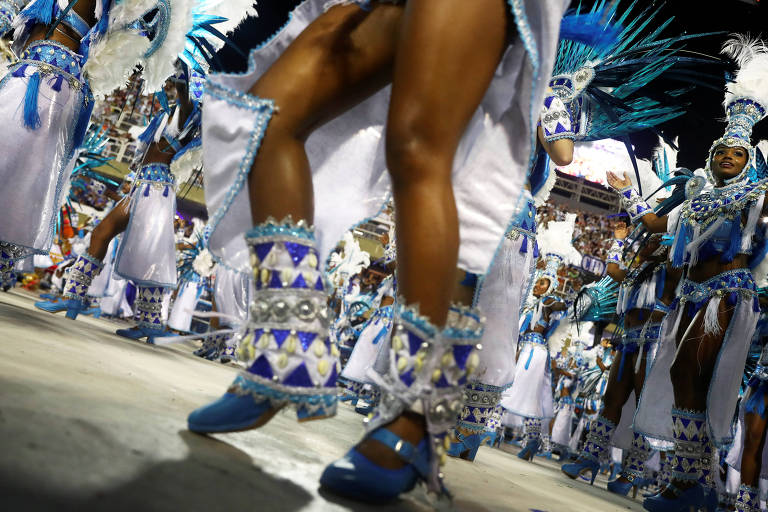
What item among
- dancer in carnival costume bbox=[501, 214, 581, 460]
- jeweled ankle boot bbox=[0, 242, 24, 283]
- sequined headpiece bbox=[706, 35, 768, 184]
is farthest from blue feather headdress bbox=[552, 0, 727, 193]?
dancer in carnival costume bbox=[501, 214, 581, 460]

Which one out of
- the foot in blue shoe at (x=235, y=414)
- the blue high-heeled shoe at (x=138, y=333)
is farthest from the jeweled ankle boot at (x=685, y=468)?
the blue high-heeled shoe at (x=138, y=333)

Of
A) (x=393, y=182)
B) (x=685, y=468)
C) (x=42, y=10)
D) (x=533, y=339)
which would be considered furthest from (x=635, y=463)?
(x=42, y=10)

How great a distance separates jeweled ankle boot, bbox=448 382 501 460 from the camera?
2.72m

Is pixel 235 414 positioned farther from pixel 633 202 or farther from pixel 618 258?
pixel 618 258

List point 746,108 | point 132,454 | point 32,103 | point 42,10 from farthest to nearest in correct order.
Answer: point 746,108 → point 42,10 → point 32,103 → point 132,454

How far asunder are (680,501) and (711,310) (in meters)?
0.90

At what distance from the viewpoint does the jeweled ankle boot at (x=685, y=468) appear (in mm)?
2709

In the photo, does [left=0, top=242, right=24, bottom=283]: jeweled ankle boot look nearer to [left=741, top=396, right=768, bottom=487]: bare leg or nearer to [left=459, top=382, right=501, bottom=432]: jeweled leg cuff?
[left=459, top=382, right=501, bottom=432]: jeweled leg cuff

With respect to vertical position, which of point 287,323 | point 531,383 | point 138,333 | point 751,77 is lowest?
point 138,333

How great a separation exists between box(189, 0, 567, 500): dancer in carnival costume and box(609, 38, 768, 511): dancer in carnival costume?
2.08 m

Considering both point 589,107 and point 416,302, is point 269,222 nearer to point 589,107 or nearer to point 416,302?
point 416,302

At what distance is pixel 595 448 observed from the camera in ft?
13.1

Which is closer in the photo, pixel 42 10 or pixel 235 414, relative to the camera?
pixel 235 414

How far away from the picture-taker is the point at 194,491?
2.45 ft
